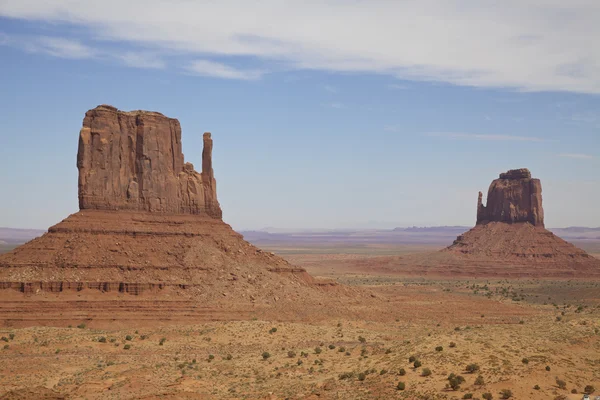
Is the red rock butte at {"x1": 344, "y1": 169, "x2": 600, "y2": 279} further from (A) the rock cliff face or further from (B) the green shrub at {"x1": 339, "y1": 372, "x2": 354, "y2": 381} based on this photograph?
(B) the green shrub at {"x1": 339, "y1": 372, "x2": 354, "y2": 381}

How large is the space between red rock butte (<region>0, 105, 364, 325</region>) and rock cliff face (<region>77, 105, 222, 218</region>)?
8 centimetres

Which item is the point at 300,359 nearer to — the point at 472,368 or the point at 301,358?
the point at 301,358

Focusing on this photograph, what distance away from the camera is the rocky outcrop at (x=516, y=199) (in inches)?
5748

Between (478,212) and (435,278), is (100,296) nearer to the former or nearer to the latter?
(435,278)

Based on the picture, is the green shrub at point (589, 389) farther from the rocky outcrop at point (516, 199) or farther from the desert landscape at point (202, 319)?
the rocky outcrop at point (516, 199)

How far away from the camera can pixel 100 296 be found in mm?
62312

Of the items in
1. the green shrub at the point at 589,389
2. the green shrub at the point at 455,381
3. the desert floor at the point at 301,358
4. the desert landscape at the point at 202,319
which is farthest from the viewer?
the desert landscape at the point at 202,319

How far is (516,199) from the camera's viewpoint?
146 metres

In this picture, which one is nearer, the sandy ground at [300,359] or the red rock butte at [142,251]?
the sandy ground at [300,359]

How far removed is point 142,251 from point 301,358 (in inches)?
901

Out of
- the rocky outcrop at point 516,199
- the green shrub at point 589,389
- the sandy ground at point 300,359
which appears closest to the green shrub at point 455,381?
the sandy ground at point 300,359

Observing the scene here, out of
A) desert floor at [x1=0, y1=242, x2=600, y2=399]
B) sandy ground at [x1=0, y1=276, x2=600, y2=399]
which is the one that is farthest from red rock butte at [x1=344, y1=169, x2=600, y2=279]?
sandy ground at [x1=0, y1=276, x2=600, y2=399]

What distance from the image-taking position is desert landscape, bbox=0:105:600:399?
37.8 m

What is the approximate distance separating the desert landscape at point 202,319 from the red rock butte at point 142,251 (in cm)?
12
